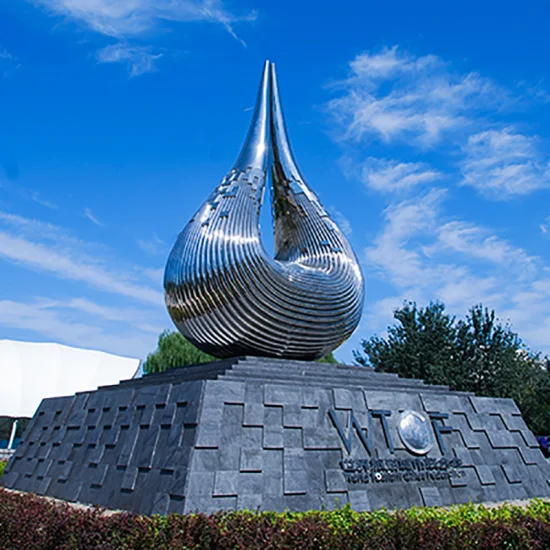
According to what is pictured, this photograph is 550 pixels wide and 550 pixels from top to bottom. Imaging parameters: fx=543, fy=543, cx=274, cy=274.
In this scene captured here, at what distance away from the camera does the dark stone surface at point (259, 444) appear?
670cm

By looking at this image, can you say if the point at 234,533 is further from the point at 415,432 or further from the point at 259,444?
the point at 415,432

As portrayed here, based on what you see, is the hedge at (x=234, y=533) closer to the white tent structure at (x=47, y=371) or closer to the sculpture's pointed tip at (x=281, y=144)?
the sculpture's pointed tip at (x=281, y=144)

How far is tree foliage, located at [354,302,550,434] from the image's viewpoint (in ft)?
68.2

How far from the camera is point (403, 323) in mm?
22516

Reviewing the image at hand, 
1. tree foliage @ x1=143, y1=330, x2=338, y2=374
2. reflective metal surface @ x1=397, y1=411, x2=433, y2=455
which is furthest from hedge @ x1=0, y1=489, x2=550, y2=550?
tree foliage @ x1=143, y1=330, x2=338, y2=374

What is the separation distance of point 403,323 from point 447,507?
15149mm

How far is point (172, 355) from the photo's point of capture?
31.0 m

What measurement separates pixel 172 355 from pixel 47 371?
689cm

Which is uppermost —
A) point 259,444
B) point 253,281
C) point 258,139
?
point 258,139

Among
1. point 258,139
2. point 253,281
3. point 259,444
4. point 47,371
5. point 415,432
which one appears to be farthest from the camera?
point 47,371

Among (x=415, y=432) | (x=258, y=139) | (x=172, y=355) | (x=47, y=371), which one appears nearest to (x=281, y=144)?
(x=258, y=139)

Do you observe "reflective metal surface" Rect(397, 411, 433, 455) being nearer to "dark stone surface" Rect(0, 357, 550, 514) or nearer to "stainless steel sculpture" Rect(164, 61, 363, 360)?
"dark stone surface" Rect(0, 357, 550, 514)

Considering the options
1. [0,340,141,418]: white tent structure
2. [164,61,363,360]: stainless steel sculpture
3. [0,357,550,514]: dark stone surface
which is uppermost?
[0,340,141,418]: white tent structure

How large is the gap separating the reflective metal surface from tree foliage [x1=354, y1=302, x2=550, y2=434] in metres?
12.5
